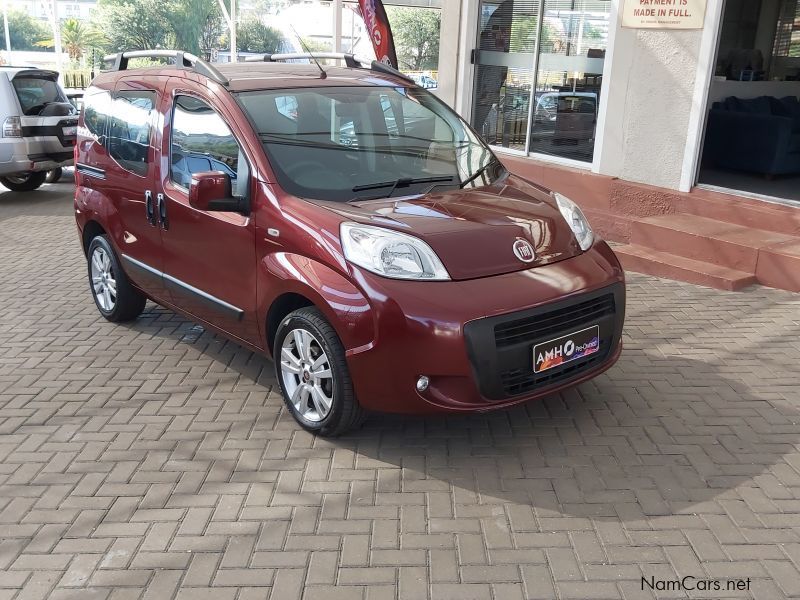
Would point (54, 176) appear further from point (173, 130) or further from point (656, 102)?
point (656, 102)

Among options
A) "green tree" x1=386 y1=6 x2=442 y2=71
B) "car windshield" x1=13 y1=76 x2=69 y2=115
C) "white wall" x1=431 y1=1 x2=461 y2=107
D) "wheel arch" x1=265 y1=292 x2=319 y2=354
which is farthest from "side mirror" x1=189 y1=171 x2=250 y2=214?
"green tree" x1=386 y1=6 x2=442 y2=71

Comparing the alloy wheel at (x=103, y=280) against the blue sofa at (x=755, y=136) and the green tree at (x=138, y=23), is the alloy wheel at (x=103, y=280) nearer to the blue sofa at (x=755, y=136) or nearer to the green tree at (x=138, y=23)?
the blue sofa at (x=755, y=136)

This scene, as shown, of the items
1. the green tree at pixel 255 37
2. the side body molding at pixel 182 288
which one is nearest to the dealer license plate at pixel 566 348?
the side body molding at pixel 182 288

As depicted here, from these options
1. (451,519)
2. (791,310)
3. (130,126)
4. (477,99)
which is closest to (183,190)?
(130,126)

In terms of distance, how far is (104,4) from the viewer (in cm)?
5309

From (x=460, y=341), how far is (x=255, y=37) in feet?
163

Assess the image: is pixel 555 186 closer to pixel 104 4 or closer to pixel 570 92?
pixel 570 92

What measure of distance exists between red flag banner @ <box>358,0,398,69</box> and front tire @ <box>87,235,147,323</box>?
15.7 feet

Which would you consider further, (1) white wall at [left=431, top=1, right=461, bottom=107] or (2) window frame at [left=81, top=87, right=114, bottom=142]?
(1) white wall at [left=431, top=1, right=461, bottom=107]

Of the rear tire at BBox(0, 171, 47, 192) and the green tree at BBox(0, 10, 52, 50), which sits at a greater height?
the green tree at BBox(0, 10, 52, 50)

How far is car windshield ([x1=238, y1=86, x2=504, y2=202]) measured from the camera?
13.7 ft

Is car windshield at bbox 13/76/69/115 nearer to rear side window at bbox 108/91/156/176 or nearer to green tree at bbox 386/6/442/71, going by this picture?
rear side window at bbox 108/91/156/176

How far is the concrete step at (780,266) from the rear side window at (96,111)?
5.28 meters

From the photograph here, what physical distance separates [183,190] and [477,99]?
619cm
